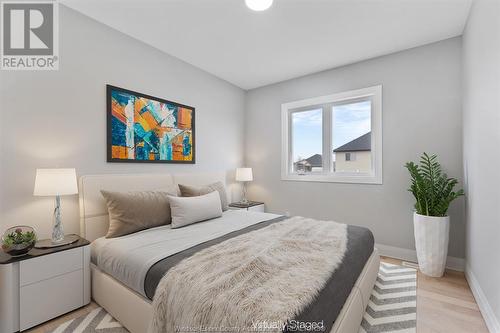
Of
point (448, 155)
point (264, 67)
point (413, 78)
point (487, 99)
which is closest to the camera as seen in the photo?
point (487, 99)

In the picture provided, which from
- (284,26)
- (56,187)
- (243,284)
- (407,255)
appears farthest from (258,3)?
(407,255)

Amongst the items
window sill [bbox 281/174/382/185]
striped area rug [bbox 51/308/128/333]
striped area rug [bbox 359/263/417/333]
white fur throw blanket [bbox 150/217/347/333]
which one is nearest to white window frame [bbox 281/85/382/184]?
window sill [bbox 281/174/382/185]

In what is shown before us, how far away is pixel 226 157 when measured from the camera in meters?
3.95

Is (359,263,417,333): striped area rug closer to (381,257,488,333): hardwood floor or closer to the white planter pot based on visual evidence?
(381,257,488,333): hardwood floor

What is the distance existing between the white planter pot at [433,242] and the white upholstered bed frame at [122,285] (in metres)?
0.64

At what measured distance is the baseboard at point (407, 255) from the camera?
2543 millimetres

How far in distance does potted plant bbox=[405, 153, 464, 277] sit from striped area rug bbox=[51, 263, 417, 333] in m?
0.31

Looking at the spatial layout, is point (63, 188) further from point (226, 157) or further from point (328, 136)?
point (328, 136)

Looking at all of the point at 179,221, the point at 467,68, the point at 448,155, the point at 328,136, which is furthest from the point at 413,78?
the point at 179,221

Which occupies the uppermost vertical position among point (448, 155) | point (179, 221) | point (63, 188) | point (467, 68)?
point (467, 68)

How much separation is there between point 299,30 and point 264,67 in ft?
3.19

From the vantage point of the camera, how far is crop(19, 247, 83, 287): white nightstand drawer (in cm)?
160

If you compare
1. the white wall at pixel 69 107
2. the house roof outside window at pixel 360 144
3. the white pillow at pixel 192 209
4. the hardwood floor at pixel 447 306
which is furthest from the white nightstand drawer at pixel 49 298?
the house roof outside window at pixel 360 144

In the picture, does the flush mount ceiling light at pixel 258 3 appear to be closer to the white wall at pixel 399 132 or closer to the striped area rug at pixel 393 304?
the white wall at pixel 399 132
